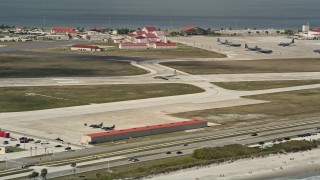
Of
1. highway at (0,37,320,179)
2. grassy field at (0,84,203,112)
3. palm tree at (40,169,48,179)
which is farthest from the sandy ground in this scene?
grassy field at (0,84,203,112)

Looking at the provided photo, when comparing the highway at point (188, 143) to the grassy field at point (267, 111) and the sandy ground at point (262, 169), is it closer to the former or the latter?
the grassy field at point (267, 111)

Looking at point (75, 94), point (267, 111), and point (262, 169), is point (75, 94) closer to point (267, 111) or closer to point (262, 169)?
point (267, 111)

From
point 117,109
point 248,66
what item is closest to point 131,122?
point 117,109

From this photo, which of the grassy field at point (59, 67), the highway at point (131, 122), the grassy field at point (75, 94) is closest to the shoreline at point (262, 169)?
the highway at point (131, 122)

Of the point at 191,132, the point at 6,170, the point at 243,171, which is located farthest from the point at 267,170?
the point at 6,170

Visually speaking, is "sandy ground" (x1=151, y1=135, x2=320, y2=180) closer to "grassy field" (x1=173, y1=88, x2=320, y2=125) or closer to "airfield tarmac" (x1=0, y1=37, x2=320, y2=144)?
"airfield tarmac" (x1=0, y1=37, x2=320, y2=144)
